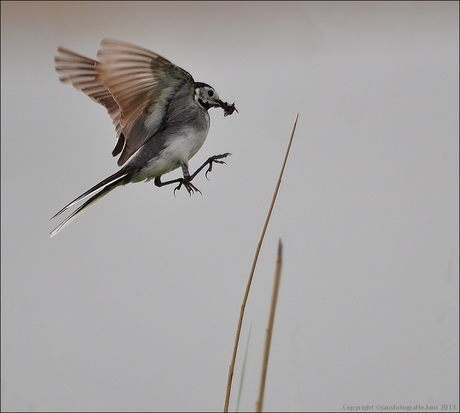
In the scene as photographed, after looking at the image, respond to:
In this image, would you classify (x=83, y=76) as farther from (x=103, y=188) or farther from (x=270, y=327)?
(x=270, y=327)

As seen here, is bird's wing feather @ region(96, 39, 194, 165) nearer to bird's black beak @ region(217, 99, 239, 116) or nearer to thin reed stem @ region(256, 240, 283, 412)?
bird's black beak @ region(217, 99, 239, 116)

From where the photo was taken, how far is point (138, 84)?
107 centimetres

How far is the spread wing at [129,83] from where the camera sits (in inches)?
40.9

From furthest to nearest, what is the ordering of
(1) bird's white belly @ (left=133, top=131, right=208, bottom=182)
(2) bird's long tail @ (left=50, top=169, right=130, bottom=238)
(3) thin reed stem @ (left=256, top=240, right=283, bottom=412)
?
1. (1) bird's white belly @ (left=133, top=131, right=208, bottom=182)
2. (2) bird's long tail @ (left=50, top=169, right=130, bottom=238)
3. (3) thin reed stem @ (left=256, top=240, right=283, bottom=412)

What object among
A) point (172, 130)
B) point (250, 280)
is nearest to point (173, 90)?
point (172, 130)

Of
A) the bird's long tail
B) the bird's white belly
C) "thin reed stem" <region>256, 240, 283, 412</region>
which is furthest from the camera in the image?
the bird's white belly

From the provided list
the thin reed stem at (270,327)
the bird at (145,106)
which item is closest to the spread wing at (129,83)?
the bird at (145,106)

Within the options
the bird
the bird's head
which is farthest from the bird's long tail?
the bird's head

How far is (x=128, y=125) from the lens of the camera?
1.10m

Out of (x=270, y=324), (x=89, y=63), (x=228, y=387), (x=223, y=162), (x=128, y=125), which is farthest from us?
(x=89, y=63)

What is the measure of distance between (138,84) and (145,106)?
0.17 ft

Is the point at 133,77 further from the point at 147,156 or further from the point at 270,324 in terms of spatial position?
the point at 270,324

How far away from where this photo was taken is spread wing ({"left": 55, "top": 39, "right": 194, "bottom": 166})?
3.41 ft

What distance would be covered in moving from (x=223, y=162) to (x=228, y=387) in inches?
11.5
